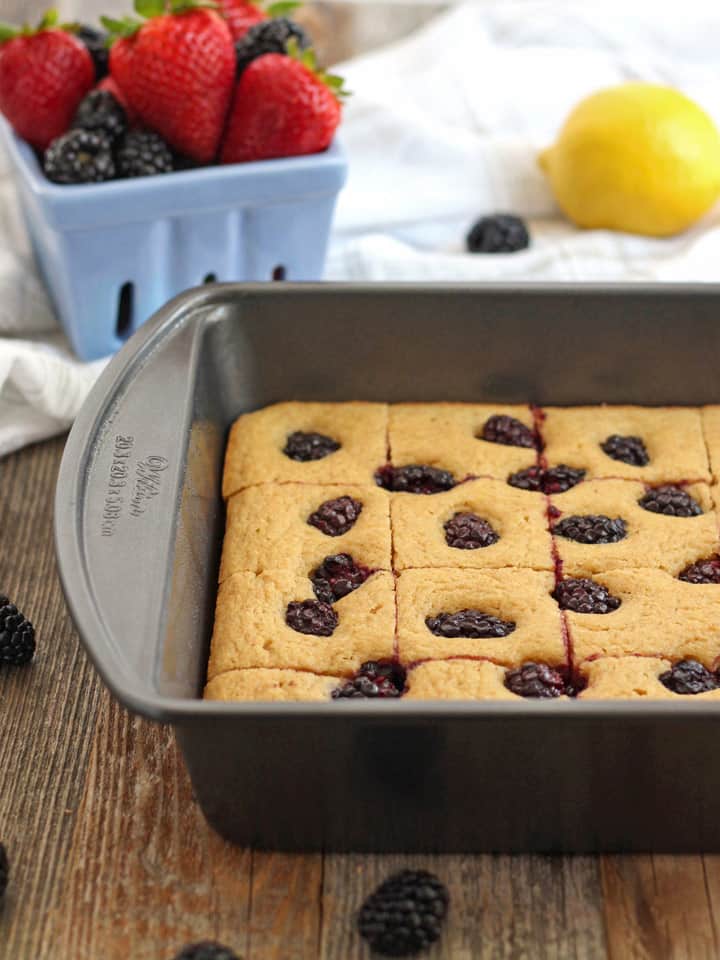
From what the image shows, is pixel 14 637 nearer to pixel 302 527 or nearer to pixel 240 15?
pixel 302 527

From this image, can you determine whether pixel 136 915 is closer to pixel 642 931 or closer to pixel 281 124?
pixel 642 931

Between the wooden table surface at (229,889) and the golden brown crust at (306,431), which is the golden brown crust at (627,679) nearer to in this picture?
the wooden table surface at (229,889)

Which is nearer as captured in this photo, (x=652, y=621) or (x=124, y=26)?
(x=652, y=621)

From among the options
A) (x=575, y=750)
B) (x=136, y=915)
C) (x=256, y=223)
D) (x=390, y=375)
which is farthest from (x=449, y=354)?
(x=136, y=915)

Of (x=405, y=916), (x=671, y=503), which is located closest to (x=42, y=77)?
(x=671, y=503)

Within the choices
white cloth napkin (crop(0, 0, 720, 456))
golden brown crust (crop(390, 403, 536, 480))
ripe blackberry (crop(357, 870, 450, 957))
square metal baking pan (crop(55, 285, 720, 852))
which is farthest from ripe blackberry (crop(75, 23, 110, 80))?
ripe blackberry (crop(357, 870, 450, 957))

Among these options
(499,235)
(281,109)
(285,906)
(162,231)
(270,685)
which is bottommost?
(499,235)
